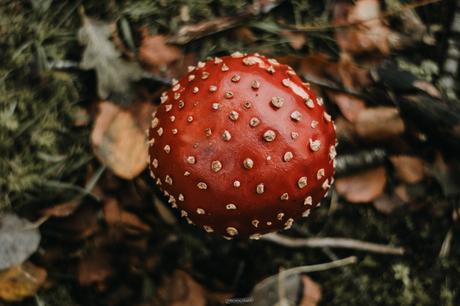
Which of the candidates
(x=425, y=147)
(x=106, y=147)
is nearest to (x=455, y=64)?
(x=425, y=147)

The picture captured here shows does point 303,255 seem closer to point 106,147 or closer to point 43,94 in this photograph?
point 106,147

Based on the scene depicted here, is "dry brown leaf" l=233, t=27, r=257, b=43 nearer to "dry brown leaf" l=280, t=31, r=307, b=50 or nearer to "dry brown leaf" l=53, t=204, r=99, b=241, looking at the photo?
"dry brown leaf" l=280, t=31, r=307, b=50

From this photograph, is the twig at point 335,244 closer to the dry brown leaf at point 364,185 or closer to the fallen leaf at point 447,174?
the dry brown leaf at point 364,185

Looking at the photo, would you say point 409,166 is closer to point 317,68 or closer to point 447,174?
point 447,174

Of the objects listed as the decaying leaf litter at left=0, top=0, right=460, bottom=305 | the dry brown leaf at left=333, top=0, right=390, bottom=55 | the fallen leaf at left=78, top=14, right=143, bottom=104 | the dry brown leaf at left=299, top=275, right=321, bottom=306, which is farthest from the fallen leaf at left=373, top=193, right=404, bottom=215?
the fallen leaf at left=78, top=14, right=143, bottom=104

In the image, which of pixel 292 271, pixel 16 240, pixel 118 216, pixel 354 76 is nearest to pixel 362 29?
pixel 354 76

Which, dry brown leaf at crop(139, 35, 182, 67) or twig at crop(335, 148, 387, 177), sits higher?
dry brown leaf at crop(139, 35, 182, 67)
